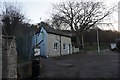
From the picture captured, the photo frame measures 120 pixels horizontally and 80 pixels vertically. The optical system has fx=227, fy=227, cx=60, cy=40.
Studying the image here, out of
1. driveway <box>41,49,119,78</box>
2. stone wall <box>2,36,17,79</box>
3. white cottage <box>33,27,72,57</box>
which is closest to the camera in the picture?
stone wall <box>2,36,17,79</box>

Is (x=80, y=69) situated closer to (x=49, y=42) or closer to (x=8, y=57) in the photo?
(x=8, y=57)

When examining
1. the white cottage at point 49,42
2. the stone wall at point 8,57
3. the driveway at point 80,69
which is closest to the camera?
the stone wall at point 8,57

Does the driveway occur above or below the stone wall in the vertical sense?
below

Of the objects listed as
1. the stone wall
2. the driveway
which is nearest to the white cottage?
the driveway

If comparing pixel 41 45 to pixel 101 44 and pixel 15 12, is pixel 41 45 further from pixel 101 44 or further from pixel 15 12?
pixel 101 44

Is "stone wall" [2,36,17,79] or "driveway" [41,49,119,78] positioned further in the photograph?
"driveway" [41,49,119,78]

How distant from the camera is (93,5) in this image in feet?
171

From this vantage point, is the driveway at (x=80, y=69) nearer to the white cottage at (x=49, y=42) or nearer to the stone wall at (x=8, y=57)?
the stone wall at (x=8, y=57)

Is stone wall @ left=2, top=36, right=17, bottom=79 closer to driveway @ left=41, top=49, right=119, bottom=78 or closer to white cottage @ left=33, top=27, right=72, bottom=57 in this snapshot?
driveway @ left=41, top=49, right=119, bottom=78

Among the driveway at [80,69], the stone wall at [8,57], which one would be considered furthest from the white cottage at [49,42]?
the stone wall at [8,57]

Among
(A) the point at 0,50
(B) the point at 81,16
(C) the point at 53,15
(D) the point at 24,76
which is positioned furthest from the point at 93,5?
(A) the point at 0,50

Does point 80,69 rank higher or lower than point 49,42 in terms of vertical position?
lower

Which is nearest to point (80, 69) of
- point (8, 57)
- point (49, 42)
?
point (8, 57)

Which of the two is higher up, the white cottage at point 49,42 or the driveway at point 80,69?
the white cottage at point 49,42
